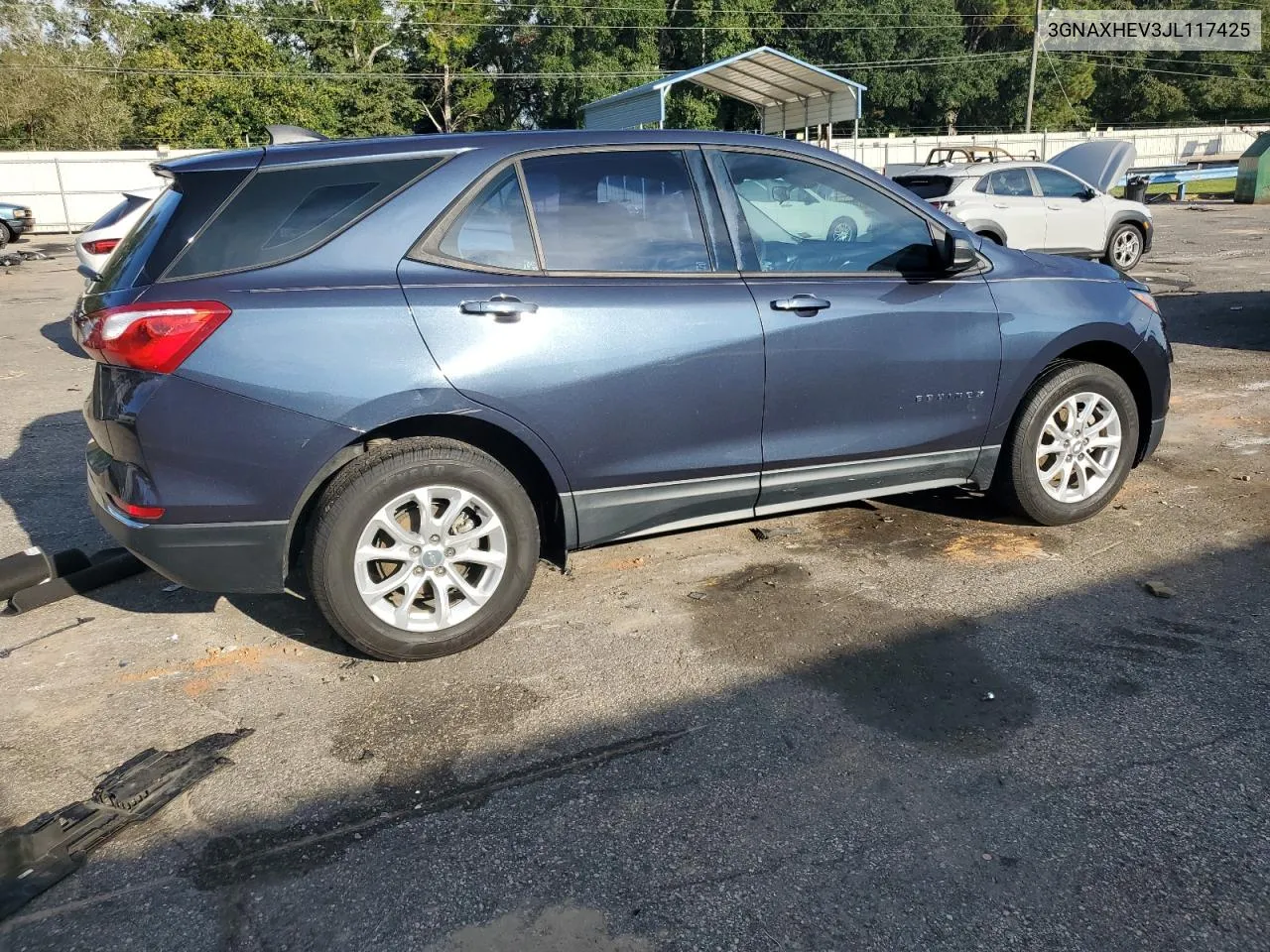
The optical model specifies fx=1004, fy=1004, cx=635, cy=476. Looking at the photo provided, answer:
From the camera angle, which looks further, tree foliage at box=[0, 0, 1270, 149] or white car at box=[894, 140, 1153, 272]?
tree foliage at box=[0, 0, 1270, 149]

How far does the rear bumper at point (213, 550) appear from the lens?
11.2 ft

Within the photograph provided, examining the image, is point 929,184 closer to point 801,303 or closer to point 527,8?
point 801,303

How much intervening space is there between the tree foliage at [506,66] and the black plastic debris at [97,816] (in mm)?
46408

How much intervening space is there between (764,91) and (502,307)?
25.2 metres

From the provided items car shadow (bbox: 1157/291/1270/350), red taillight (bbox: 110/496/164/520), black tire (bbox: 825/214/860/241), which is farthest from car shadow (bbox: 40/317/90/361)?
car shadow (bbox: 1157/291/1270/350)

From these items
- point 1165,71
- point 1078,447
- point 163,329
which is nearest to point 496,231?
point 163,329

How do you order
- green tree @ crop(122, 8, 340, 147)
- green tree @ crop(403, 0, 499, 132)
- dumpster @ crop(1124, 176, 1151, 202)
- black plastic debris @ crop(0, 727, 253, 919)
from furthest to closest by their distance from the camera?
1. green tree @ crop(403, 0, 499, 132)
2. green tree @ crop(122, 8, 340, 147)
3. dumpster @ crop(1124, 176, 1151, 202)
4. black plastic debris @ crop(0, 727, 253, 919)

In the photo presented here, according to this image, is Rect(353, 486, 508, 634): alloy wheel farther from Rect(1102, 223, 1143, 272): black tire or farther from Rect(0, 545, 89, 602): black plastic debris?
Rect(1102, 223, 1143, 272): black tire

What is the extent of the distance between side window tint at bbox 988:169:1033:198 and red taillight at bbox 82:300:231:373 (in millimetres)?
12774

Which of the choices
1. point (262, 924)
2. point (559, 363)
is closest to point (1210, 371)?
point (559, 363)

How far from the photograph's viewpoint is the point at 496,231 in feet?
12.2

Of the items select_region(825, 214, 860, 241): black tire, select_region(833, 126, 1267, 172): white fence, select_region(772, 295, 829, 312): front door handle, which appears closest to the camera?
select_region(772, 295, 829, 312): front door handle

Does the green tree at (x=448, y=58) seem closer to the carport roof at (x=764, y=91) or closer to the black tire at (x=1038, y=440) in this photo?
the carport roof at (x=764, y=91)

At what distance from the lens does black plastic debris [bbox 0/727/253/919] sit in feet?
8.45
